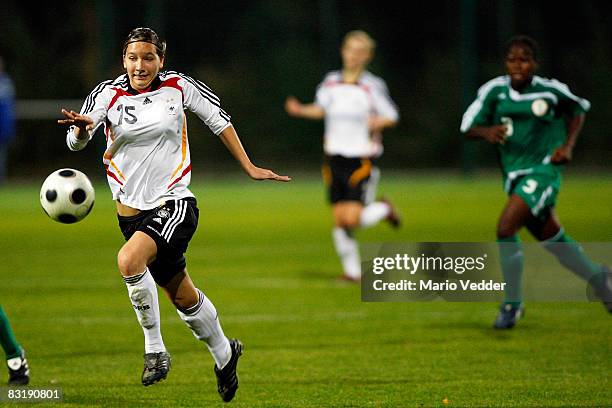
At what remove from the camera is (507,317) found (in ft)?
30.4

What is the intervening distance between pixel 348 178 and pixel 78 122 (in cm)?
673

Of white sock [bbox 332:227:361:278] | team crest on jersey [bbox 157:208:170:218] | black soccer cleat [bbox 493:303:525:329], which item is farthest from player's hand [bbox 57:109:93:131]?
white sock [bbox 332:227:361:278]

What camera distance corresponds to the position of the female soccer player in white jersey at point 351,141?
40.8 feet

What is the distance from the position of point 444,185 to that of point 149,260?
752 inches

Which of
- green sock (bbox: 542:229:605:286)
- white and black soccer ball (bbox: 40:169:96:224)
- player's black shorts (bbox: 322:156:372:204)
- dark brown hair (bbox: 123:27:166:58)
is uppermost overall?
dark brown hair (bbox: 123:27:166:58)

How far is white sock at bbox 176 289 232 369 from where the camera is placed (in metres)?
6.57

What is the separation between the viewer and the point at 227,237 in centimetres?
1692

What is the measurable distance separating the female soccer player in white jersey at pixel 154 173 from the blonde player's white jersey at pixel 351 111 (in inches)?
238

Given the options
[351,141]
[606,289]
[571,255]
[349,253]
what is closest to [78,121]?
[571,255]

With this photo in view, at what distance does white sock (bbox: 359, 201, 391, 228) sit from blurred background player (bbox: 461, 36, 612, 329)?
3535mm

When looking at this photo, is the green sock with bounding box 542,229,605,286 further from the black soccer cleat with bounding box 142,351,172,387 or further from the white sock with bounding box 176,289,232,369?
the black soccer cleat with bounding box 142,351,172,387

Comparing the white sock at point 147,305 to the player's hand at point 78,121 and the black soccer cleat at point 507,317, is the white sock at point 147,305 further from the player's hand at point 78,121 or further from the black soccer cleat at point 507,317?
the black soccer cleat at point 507,317

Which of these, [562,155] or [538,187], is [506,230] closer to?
[538,187]

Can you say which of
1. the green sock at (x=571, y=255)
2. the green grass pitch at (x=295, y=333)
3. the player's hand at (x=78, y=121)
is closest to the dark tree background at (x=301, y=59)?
the green grass pitch at (x=295, y=333)
